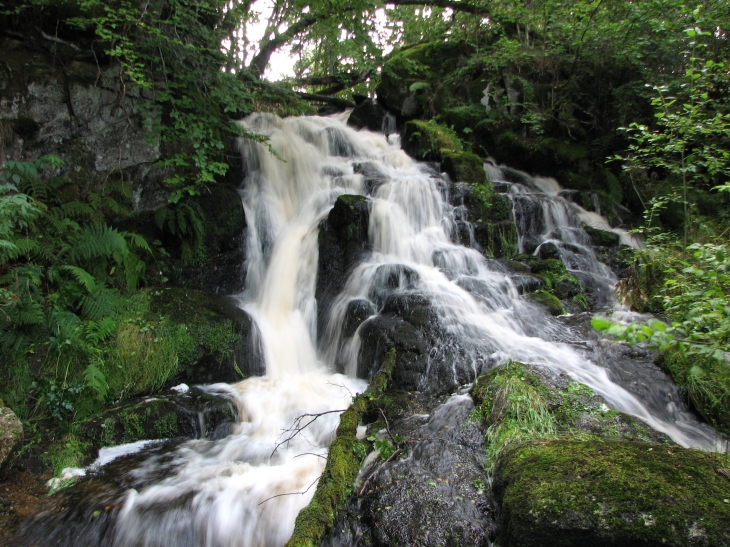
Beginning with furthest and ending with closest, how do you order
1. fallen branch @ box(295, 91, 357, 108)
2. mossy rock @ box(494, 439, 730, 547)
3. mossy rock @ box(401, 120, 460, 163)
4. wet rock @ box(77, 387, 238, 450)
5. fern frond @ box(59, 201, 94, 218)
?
fallen branch @ box(295, 91, 357, 108) < mossy rock @ box(401, 120, 460, 163) < fern frond @ box(59, 201, 94, 218) < wet rock @ box(77, 387, 238, 450) < mossy rock @ box(494, 439, 730, 547)

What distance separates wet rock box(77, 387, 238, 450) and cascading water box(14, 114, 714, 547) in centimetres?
19

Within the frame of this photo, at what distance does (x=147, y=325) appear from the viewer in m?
5.43

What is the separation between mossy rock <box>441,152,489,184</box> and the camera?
10.7 m

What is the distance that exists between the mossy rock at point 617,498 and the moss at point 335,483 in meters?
1.11

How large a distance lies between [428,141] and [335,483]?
11004 millimetres

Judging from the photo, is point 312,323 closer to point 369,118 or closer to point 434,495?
point 434,495

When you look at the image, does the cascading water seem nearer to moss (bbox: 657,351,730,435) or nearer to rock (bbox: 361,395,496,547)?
moss (bbox: 657,351,730,435)

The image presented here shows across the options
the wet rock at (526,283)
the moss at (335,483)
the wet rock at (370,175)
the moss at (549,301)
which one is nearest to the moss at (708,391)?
the moss at (549,301)

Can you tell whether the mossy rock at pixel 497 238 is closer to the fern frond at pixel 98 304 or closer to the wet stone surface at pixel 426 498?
the wet stone surface at pixel 426 498

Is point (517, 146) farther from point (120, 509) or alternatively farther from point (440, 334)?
point (120, 509)

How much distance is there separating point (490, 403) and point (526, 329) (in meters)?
2.30

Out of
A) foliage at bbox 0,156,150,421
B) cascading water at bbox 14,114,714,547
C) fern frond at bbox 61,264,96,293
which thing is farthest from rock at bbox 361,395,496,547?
fern frond at bbox 61,264,96,293

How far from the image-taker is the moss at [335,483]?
2.28m

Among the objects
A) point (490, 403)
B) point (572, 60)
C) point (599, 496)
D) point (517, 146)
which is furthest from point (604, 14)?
point (599, 496)
